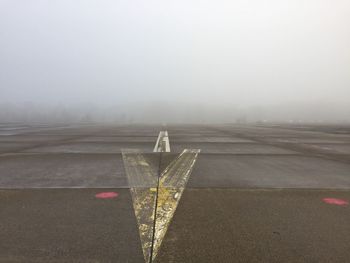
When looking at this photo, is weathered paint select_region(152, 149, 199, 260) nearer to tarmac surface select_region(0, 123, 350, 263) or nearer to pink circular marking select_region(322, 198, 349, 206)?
tarmac surface select_region(0, 123, 350, 263)

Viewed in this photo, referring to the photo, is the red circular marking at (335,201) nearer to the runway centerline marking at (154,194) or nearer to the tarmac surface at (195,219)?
the tarmac surface at (195,219)

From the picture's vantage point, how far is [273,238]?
201 inches

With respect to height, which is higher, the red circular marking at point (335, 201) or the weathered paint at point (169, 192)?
the red circular marking at point (335, 201)

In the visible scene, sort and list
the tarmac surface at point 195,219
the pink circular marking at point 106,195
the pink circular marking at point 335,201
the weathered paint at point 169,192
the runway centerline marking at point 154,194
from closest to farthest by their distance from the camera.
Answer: the tarmac surface at point 195,219
the runway centerline marking at point 154,194
the weathered paint at point 169,192
the pink circular marking at point 335,201
the pink circular marking at point 106,195

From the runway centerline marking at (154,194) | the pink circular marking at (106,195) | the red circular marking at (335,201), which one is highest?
the red circular marking at (335,201)

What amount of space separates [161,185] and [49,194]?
302 centimetres

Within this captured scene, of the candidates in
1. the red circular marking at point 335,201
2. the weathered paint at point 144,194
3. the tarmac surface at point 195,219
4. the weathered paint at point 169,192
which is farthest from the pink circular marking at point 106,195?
the red circular marking at point 335,201

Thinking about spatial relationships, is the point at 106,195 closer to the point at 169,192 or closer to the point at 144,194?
the point at 144,194

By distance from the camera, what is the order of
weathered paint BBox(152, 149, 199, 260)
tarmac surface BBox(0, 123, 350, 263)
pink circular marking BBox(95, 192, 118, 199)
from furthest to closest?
1. pink circular marking BBox(95, 192, 118, 199)
2. weathered paint BBox(152, 149, 199, 260)
3. tarmac surface BBox(0, 123, 350, 263)

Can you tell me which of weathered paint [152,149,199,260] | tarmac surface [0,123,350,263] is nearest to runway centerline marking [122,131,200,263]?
weathered paint [152,149,199,260]

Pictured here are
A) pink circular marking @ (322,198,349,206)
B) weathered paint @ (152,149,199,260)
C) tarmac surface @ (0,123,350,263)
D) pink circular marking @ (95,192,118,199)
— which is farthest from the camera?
pink circular marking @ (95,192,118,199)

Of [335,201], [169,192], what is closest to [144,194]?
[169,192]

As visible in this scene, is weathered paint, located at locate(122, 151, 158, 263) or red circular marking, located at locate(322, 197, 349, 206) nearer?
weathered paint, located at locate(122, 151, 158, 263)

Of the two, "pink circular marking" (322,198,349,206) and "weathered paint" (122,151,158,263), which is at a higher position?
"pink circular marking" (322,198,349,206)
